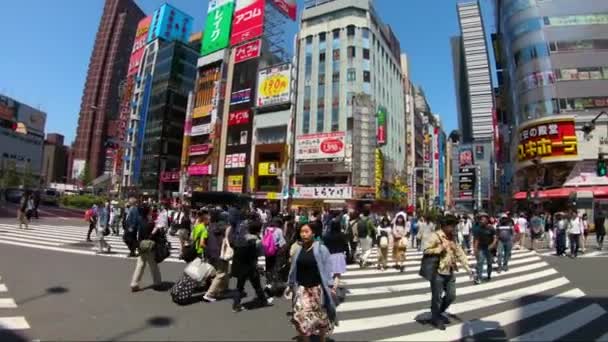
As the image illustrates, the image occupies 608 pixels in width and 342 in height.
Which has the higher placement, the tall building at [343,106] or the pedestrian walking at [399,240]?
the tall building at [343,106]

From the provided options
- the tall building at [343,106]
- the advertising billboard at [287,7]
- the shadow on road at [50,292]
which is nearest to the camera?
the shadow on road at [50,292]

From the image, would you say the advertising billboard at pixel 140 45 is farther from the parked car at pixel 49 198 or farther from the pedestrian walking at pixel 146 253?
the pedestrian walking at pixel 146 253

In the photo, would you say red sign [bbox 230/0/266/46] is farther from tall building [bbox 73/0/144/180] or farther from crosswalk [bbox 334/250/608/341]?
tall building [bbox 73/0/144/180]

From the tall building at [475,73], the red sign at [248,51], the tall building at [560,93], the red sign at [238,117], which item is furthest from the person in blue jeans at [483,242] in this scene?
the tall building at [475,73]

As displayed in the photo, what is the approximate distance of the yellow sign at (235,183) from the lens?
166 feet

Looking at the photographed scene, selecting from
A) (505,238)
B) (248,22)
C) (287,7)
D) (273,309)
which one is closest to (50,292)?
(273,309)

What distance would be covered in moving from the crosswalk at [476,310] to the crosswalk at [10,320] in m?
4.15

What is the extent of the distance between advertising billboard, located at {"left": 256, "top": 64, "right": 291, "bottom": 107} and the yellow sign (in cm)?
992

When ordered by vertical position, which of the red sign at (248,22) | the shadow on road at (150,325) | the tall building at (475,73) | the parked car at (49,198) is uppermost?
the tall building at (475,73)

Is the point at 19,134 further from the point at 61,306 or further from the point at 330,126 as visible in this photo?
the point at 61,306

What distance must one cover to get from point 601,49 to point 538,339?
40131mm

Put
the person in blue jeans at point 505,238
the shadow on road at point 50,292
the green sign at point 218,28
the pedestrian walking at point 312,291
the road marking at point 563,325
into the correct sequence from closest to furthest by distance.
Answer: the pedestrian walking at point 312,291, the road marking at point 563,325, the shadow on road at point 50,292, the person in blue jeans at point 505,238, the green sign at point 218,28

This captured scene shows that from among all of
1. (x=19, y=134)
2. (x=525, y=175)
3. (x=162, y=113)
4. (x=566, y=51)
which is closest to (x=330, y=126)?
(x=525, y=175)

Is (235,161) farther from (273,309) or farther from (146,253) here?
(273,309)
